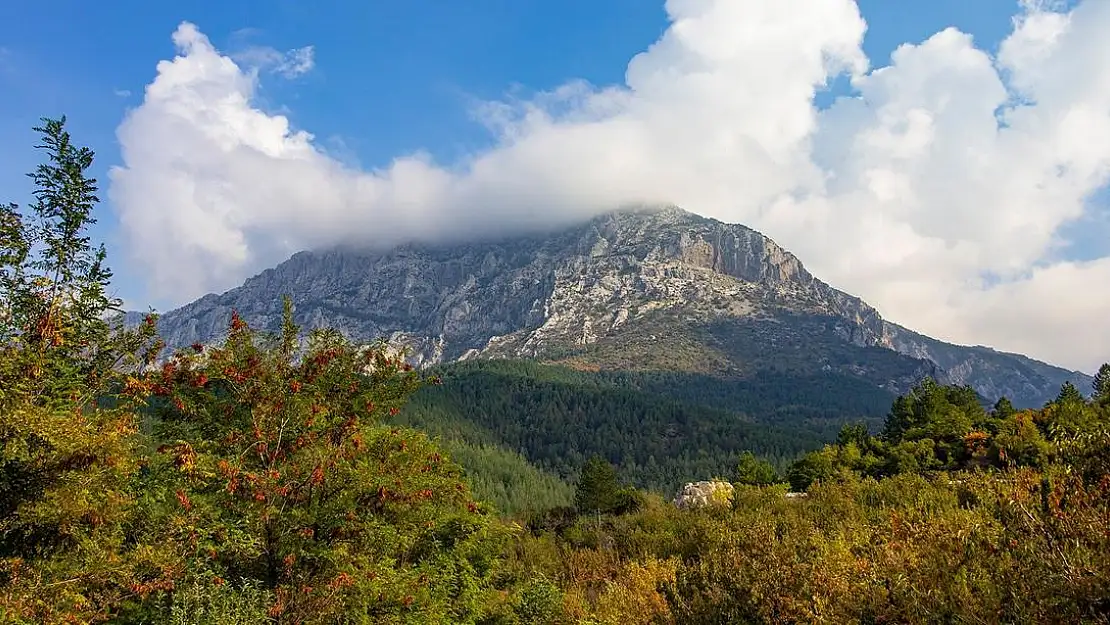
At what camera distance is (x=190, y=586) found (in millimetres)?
11211

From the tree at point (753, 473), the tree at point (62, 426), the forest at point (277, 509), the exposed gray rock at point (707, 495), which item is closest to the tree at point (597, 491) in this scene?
the tree at point (753, 473)

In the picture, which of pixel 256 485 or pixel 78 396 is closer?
pixel 78 396

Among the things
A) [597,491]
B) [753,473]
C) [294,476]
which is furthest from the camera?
[597,491]

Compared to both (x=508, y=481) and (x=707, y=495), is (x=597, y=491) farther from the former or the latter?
(x=508, y=481)

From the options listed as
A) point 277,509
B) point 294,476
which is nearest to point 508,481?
point 294,476

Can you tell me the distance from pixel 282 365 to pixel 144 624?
6073 mm

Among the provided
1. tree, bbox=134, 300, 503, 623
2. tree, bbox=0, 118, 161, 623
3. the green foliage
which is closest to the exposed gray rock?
tree, bbox=134, 300, 503, 623

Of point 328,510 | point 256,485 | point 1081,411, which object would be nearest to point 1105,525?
point 328,510

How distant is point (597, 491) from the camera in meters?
89.7

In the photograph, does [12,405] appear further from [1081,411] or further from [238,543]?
[1081,411]

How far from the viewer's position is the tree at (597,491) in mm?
88562

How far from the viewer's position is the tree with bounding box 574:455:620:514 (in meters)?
88.6

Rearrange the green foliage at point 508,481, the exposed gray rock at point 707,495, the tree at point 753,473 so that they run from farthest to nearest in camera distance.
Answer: the green foliage at point 508,481
the tree at point 753,473
the exposed gray rock at point 707,495

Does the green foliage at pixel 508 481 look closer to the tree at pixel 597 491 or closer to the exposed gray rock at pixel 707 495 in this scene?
the tree at pixel 597 491
